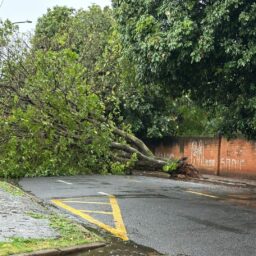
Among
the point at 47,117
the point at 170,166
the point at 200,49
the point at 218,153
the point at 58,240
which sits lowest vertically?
the point at 58,240

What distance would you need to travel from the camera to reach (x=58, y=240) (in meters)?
6.78

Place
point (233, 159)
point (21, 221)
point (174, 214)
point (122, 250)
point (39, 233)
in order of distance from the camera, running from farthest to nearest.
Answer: point (233, 159), point (174, 214), point (21, 221), point (39, 233), point (122, 250)

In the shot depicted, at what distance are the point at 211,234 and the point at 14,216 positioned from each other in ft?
11.6

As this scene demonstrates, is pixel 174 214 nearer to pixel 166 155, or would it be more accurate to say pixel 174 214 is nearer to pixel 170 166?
pixel 170 166

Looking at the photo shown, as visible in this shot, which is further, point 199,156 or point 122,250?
point 199,156

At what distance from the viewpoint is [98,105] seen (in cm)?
1995

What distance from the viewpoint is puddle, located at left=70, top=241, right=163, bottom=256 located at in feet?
21.4

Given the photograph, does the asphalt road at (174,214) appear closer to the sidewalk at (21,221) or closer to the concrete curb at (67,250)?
the concrete curb at (67,250)

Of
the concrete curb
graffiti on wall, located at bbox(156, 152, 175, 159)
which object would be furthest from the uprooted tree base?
the concrete curb

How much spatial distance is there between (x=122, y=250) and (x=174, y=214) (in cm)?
314

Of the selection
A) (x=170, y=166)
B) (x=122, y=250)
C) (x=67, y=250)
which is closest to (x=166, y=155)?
(x=170, y=166)

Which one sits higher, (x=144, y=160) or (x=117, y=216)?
(x=144, y=160)

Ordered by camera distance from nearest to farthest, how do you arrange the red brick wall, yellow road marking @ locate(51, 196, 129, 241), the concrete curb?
the concrete curb, yellow road marking @ locate(51, 196, 129, 241), the red brick wall

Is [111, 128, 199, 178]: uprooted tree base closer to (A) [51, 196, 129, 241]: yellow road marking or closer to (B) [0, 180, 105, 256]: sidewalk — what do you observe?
(A) [51, 196, 129, 241]: yellow road marking
